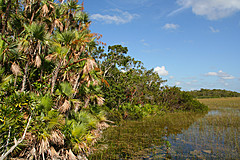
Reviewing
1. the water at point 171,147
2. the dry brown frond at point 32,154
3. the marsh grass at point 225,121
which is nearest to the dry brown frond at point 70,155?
the water at point 171,147

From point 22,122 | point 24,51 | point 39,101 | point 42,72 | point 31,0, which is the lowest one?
point 22,122

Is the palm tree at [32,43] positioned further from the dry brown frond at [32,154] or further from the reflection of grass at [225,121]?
the reflection of grass at [225,121]

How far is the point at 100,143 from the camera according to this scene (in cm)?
882

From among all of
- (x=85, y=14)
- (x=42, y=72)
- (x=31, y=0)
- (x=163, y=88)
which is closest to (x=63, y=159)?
(x=42, y=72)

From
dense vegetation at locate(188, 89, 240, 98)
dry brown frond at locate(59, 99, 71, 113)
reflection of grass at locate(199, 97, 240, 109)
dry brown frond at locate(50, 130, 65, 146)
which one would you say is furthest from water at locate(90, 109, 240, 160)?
dense vegetation at locate(188, 89, 240, 98)

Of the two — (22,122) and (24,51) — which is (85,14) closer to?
(24,51)

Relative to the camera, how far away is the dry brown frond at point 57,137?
231 inches

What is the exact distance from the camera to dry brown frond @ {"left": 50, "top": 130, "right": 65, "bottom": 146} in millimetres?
5871

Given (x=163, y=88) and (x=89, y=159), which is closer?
(x=89, y=159)

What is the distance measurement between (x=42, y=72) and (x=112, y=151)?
504 cm

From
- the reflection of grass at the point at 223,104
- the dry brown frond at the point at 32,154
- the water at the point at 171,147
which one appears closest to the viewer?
the dry brown frond at the point at 32,154

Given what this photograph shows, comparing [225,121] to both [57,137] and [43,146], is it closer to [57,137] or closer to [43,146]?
[57,137]

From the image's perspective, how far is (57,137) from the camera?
602 cm

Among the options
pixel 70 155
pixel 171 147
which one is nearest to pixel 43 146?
pixel 70 155
